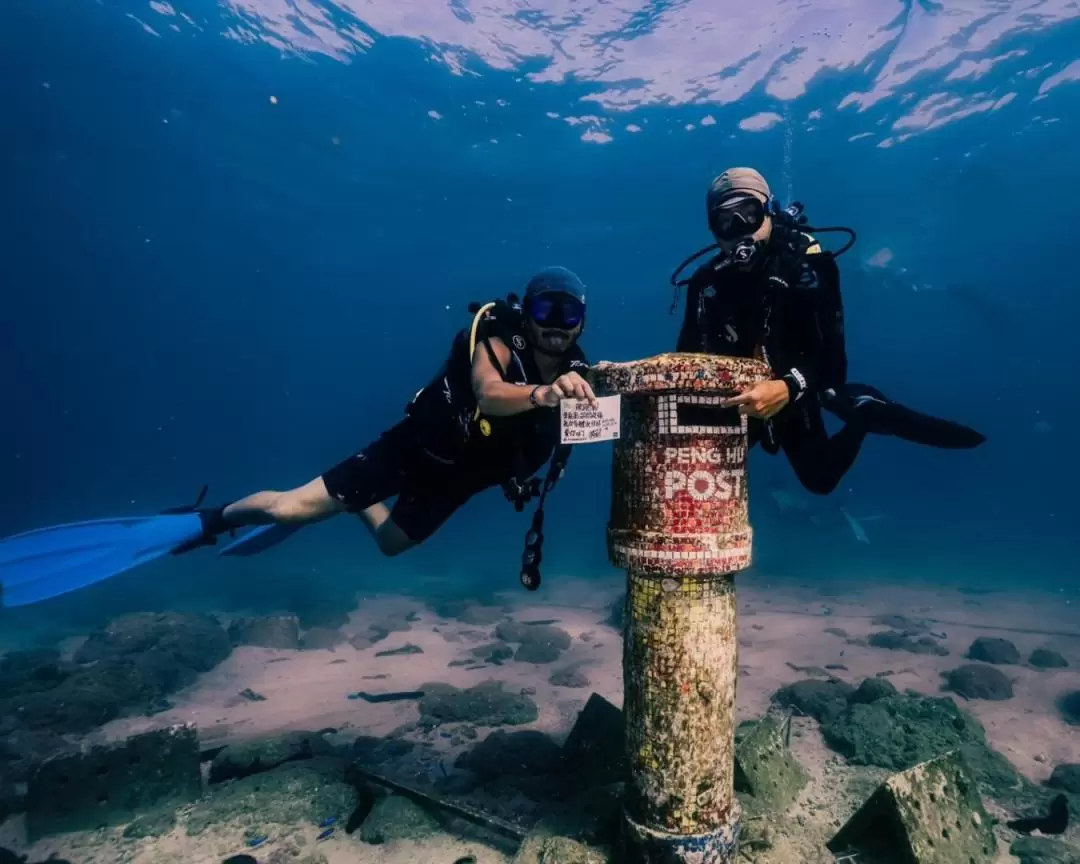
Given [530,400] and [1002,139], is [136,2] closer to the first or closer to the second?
[530,400]

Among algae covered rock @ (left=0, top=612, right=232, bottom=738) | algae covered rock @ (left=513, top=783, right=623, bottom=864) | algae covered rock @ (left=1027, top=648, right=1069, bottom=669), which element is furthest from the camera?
algae covered rock @ (left=1027, top=648, right=1069, bottom=669)

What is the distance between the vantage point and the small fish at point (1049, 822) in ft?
16.3

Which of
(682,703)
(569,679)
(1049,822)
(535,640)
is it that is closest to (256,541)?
(569,679)

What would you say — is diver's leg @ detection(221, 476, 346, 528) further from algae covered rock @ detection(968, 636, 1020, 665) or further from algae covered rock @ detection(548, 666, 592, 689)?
algae covered rock @ detection(968, 636, 1020, 665)

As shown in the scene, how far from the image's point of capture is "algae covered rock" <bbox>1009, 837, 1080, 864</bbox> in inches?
174

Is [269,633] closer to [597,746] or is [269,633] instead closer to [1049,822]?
[597,746]

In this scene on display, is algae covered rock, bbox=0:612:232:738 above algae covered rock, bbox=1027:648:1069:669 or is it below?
below

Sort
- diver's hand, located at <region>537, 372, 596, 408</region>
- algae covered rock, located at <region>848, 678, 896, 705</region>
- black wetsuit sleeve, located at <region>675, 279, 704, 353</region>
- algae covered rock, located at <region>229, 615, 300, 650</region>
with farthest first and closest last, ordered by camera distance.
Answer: algae covered rock, located at <region>229, 615, 300, 650</region>, algae covered rock, located at <region>848, 678, 896, 705</region>, black wetsuit sleeve, located at <region>675, 279, 704, 353</region>, diver's hand, located at <region>537, 372, 596, 408</region>

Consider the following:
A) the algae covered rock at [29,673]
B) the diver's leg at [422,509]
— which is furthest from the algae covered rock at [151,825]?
the algae covered rock at [29,673]

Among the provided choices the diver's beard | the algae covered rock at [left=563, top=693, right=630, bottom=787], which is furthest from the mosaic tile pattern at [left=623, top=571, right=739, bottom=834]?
the diver's beard

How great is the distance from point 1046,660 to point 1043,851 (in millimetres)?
6932

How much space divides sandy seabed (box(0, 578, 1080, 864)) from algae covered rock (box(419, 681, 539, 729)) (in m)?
0.22

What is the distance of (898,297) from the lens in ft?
217

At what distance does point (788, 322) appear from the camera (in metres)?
4.47
